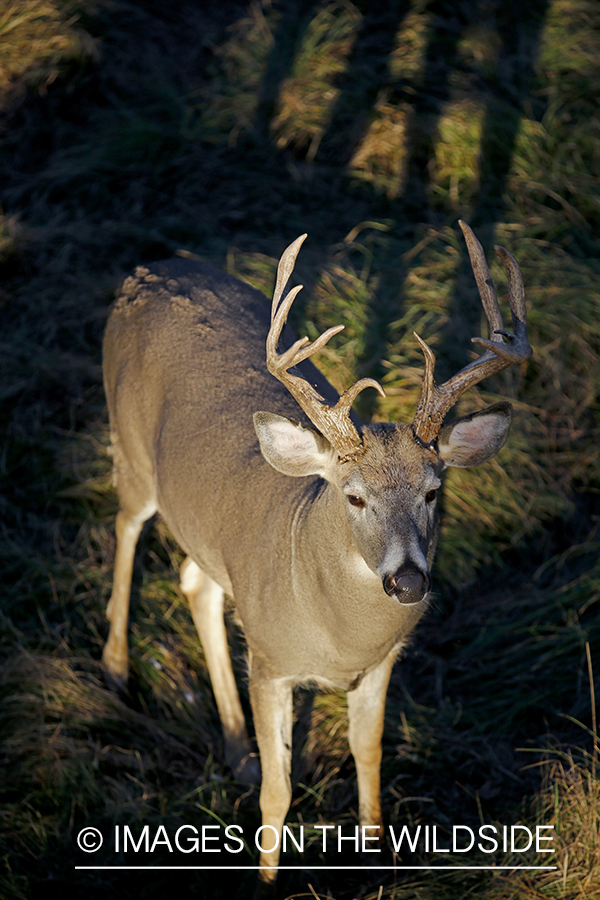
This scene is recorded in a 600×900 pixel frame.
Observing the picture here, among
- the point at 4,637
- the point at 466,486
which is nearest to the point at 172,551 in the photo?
the point at 4,637

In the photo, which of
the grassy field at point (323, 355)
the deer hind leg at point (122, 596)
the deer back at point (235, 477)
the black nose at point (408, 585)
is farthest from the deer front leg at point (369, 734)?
the deer hind leg at point (122, 596)

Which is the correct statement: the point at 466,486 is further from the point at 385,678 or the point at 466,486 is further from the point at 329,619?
the point at 329,619

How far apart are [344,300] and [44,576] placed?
2673mm

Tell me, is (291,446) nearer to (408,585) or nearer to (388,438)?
(388,438)

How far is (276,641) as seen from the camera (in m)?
3.45

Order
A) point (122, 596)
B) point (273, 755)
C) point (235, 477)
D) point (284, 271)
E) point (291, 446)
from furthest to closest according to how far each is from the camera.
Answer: point (122, 596), point (235, 477), point (273, 755), point (291, 446), point (284, 271)

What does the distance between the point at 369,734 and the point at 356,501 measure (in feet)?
4.25

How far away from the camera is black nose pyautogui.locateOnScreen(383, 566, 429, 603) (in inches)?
107

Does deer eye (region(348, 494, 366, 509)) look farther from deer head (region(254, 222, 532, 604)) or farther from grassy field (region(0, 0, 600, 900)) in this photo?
grassy field (region(0, 0, 600, 900))

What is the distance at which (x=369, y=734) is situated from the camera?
379cm

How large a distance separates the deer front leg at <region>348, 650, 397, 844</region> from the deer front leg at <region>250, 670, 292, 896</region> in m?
0.34

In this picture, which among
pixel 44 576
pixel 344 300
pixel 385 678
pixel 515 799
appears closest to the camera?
pixel 385 678

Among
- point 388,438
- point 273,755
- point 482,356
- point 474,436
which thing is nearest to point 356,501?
point 388,438
